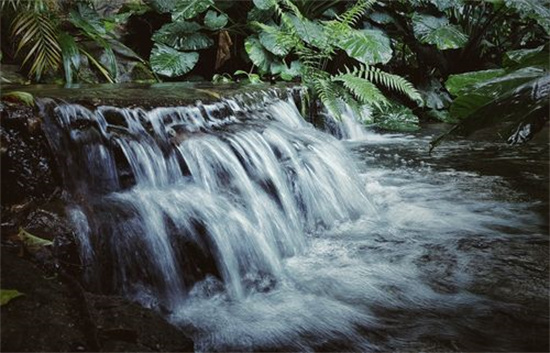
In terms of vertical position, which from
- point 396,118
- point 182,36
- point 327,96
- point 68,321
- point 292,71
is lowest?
point 68,321

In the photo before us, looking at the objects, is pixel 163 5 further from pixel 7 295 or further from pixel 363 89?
pixel 7 295

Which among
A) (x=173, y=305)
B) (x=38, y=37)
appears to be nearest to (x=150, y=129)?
(x=173, y=305)

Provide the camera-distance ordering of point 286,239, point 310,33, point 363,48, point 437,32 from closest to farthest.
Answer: point 286,239
point 310,33
point 363,48
point 437,32

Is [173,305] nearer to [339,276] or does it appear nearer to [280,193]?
[339,276]

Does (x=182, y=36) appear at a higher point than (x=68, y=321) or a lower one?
higher

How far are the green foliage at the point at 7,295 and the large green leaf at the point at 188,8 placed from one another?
212 inches

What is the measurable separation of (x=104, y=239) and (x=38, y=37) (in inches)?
142

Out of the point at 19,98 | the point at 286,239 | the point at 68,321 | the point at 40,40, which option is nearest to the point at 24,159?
the point at 19,98

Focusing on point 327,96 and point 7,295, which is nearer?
point 7,295

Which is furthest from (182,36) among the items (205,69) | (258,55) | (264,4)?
(264,4)

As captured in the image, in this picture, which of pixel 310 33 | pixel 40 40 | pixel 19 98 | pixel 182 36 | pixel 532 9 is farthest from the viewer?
pixel 182 36

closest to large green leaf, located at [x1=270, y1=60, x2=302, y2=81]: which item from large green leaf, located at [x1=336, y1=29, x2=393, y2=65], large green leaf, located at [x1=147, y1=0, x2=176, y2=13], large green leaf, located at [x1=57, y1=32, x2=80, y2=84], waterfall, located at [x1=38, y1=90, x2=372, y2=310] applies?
large green leaf, located at [x1=336, y1=29, x2=393, y2=65]

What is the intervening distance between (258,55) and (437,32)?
9.56ft

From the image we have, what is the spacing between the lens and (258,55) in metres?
6.13
